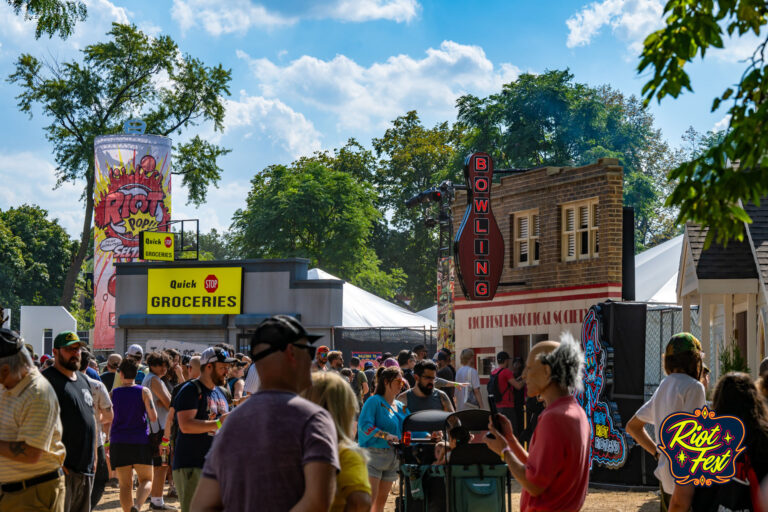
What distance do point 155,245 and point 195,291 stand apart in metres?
5.84

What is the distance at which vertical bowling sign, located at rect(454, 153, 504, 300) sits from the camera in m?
25.8

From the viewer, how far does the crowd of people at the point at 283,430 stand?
364 cm

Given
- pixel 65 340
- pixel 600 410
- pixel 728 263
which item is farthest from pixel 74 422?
pixel 728 263

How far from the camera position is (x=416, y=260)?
6344cm

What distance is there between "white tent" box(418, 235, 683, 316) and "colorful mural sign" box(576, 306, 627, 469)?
30.8 ft

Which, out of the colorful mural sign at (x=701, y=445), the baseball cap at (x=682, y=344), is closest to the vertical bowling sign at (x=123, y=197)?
the baseball cap at (x=682, y=344)

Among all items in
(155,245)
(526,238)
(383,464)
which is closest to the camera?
(383,464)

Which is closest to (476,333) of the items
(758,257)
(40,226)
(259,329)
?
(758,257)

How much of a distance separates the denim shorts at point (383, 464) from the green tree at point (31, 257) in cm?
5816

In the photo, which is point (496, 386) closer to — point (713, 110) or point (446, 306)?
point (446, 306)

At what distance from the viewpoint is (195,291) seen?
35.5 m

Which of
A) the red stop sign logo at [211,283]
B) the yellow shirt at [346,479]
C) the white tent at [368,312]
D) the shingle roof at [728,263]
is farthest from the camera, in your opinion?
the white tent at [368,312]

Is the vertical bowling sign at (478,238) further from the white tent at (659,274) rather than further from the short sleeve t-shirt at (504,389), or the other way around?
the short sleeve t-shirt at (504,389)

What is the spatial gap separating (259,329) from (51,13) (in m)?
10.8
